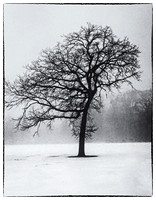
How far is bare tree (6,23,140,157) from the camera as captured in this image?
16.1 ft

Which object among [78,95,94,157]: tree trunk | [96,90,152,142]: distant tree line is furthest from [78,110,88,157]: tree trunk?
[96,90,152,142]: distant tree line

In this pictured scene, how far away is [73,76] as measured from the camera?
194 inches

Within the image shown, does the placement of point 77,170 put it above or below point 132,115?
below

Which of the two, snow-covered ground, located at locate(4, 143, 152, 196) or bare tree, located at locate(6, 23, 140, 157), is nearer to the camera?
snow-covered ground, located at locate(4, 143, 152, 196)

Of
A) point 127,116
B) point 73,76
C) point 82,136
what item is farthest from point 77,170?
point 73,76

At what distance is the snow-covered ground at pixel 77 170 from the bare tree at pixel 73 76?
325mm

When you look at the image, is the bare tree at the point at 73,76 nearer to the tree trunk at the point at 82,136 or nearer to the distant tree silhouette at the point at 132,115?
the tree trunk at the point at 82,136

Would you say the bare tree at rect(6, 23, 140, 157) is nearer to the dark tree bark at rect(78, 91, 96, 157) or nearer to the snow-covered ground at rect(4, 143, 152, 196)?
the dark tree bark at rect(78, 91, 96, 157)

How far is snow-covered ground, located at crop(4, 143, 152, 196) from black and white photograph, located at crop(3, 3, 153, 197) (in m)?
0.01

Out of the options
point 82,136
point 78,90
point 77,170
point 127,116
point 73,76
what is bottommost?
point 77,170

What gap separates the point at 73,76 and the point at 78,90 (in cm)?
16

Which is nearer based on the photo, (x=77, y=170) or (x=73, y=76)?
(x=77, y=170)

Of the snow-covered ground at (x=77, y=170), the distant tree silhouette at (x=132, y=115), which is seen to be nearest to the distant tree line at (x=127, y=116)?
the distant tree silhouette at (x=132, y=115)

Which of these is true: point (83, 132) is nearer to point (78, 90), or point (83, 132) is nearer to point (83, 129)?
point (83, 129)
